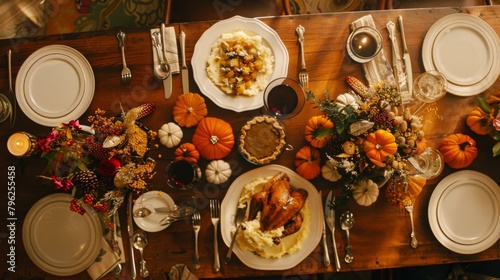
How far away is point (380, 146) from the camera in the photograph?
4.19 feet

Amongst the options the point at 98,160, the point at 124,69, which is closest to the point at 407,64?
the point at 124,69

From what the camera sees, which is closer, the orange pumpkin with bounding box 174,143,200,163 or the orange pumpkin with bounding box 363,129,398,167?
the orange pumpkin with bounding box 363,129,398,167

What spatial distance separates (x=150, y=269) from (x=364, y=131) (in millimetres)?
969

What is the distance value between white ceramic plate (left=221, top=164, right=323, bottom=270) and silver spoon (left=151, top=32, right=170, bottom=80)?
1.68ft

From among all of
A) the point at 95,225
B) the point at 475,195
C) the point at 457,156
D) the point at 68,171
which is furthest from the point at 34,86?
the point at 475,195

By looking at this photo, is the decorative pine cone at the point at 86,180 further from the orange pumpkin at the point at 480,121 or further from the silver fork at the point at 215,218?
→ the orange pumpkin at the point at 480,121

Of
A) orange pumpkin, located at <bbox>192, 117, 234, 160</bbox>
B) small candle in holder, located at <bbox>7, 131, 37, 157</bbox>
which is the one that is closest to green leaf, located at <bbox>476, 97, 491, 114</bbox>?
orange pumpkin, located at <bbox>192, 117, 234, 160</bbox>

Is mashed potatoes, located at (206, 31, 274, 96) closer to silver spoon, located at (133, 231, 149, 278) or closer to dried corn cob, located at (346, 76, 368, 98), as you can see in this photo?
dried corn cob, located at (346, 76, 368, 98)

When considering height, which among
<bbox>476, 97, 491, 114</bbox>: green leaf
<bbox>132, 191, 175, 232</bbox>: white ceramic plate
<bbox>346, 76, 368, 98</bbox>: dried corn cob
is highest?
<bbox>346, 76, 368, 98</bbox>: dried corn cob

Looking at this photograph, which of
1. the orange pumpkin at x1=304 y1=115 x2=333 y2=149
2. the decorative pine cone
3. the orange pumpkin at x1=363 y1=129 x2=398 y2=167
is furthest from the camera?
the orange pumpkin at x1=304 y1=115 x2=333 y2=149

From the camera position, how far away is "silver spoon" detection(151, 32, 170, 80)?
1.55 metres

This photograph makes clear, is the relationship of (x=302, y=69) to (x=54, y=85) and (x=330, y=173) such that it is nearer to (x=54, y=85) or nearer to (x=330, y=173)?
(x=330, y=173)

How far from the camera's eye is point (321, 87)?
5.08 feet

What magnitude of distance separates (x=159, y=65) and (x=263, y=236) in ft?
2.59
